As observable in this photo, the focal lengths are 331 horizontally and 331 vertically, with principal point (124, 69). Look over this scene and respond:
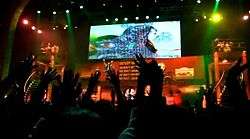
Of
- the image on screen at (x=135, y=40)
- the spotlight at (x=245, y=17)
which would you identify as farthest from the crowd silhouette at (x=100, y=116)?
the spotlight at (x=245, y=17)

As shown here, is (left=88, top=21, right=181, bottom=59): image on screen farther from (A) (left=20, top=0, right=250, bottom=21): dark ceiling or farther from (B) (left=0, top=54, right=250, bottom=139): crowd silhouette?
(B) (left=0, top=54, right=250, bottom=139): crowd silhouette

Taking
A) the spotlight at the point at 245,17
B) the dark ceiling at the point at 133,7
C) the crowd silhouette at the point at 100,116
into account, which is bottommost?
the crowd silhouette at the point at 100,116

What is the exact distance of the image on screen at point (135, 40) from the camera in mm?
11875

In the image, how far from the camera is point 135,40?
12.4 metres

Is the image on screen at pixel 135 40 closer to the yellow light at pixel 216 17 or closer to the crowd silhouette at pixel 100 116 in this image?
the yellow light at pixel 216 17

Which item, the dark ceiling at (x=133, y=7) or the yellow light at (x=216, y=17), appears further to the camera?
the yellow light at (x=216, y=17)

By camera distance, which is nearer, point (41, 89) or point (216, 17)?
point (41, 89)

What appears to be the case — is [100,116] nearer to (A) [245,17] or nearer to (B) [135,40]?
(B) [135,40]

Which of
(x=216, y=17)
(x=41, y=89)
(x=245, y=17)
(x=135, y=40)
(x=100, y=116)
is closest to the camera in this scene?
(x=100, y=116)

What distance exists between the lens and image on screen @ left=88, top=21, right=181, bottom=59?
1188 centimetres

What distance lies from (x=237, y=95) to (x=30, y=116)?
2020 mm

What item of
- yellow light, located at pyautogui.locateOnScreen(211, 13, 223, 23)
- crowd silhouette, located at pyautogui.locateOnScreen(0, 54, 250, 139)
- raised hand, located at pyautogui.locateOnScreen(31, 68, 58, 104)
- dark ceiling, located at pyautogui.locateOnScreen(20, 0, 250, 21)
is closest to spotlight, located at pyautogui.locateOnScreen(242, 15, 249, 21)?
dark ceiling, located at pyautogui.locateOnScreen(20, 0, 250, 21)

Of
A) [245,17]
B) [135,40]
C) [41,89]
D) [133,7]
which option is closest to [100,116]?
[41,89]

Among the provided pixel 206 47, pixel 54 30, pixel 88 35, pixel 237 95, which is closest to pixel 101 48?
pixel 88 35
